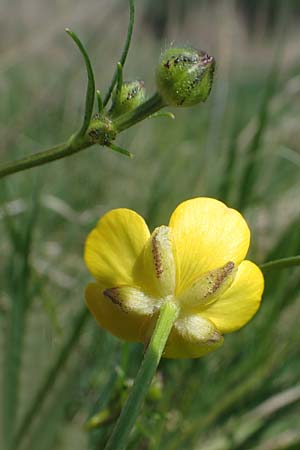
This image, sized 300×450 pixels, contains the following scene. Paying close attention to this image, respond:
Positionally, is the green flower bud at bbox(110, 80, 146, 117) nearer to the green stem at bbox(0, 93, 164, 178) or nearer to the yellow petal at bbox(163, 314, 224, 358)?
the green stem at bbox(0, 93, 164, 178)

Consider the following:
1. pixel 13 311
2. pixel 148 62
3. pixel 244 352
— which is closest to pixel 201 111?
pixel 148 62

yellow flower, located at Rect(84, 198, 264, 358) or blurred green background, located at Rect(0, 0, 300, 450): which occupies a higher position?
yellow flower, located at Rect(84, 198, 264, 358)

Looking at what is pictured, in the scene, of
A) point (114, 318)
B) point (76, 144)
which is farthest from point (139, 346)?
point (76, 144)

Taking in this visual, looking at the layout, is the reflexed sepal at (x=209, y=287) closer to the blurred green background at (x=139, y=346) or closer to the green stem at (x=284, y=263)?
the green stem at (x=284, y=263)

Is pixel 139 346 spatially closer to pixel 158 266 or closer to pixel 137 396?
pixel 158 266

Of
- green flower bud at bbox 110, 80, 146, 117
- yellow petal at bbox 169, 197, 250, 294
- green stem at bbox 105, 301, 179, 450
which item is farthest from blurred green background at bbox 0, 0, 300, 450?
green stem at bbox 105, 301, 179, 450

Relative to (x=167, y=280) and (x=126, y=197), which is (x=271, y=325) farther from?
(x=126, y=197)

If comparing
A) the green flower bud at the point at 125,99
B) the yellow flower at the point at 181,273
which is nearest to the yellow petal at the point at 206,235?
the yellow flower at the point at 181,273
